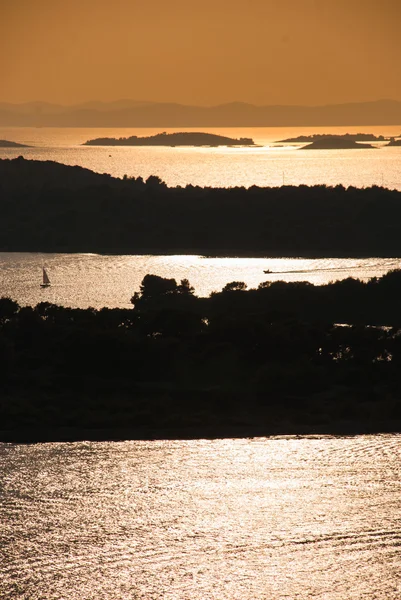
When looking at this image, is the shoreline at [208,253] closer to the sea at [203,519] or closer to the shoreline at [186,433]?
the shoreline at [186,433]

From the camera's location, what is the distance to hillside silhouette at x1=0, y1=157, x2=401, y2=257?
82438 millimetres

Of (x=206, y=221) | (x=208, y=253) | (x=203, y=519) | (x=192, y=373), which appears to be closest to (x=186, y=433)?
(x=192, y=373)

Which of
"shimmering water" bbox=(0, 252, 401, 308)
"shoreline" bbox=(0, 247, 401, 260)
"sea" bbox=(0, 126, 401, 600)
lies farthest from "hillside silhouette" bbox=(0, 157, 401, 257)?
"sea" bbox=(0, 126, 401, 600)

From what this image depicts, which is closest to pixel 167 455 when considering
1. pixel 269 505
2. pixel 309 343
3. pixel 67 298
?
pixel 269 505

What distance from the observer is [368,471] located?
908 inches

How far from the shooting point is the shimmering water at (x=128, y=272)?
194 ft

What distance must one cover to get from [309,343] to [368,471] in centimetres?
914

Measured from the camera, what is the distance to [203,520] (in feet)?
66.7

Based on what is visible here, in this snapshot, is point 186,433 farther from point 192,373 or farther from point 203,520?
point 203,520

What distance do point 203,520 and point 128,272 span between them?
164 feet

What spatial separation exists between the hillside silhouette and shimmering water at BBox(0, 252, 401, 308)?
4.00 m

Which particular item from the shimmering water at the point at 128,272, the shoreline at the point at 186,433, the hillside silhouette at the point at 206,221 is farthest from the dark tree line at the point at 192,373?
the hillside silhouette at the point at 206,221

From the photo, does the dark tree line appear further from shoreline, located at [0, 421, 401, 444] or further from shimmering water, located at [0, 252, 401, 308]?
shimmering water, located at [0, 252, 401, 308]

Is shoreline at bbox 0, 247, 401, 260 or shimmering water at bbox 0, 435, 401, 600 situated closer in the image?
shimmering water at bbox 0, 435, 401, 600
